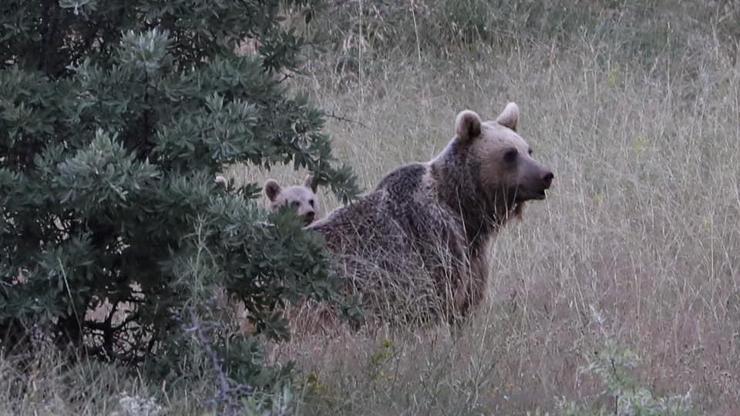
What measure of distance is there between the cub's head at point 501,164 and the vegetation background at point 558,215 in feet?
2.05

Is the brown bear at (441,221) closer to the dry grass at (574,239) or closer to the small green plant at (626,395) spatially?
the dry grass at (574,239)

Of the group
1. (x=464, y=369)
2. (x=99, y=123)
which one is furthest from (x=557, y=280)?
(x=99, y=123)

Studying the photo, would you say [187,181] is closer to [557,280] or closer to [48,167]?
[48,167]

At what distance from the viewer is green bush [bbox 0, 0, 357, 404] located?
574cm

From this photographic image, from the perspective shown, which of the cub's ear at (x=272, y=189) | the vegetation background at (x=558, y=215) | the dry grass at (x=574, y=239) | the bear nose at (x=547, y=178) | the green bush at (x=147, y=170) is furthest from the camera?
the cub's ear at (x=272, y=189)

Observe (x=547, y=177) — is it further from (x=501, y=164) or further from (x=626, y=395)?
(x=626, y=395)

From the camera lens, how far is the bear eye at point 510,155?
854 centimetres

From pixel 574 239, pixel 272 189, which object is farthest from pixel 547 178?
pixel 272 189

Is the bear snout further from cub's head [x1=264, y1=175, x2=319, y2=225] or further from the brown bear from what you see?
cub's head [x1=264, y1=175, x2=319, y2=225]

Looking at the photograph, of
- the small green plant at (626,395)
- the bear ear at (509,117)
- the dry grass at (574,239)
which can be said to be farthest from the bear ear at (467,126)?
the small green plant at (626,395)

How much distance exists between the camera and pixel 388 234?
819 centimetres

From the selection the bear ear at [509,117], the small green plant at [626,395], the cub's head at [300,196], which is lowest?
the cub's head at [300,196]

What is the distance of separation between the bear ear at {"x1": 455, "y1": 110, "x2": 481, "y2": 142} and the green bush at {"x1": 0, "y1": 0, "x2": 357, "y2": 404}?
2.21 meters

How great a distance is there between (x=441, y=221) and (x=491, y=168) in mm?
513
